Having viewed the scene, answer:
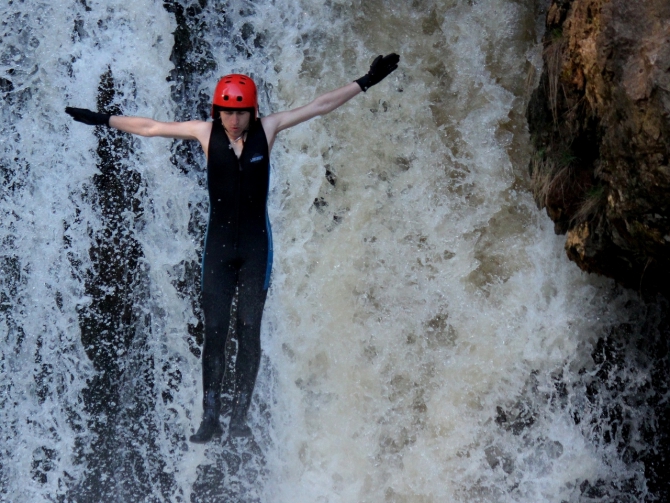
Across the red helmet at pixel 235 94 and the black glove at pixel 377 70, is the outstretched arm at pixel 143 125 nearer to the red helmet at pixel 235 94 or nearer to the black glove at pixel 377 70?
the red helmet at pixel 235 94

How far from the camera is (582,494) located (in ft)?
18.9

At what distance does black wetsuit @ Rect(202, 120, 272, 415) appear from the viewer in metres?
4.37

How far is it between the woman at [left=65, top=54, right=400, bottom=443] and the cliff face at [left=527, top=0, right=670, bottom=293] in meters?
1.18

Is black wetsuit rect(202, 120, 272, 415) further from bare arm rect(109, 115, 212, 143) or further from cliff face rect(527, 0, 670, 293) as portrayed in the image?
cliff face rect(527, 0, 670, 293)

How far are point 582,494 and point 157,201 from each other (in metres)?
3.62

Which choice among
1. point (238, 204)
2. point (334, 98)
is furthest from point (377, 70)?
point (238, 204)

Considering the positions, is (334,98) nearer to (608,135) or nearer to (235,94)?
(235,94)

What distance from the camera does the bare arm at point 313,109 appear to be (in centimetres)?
430

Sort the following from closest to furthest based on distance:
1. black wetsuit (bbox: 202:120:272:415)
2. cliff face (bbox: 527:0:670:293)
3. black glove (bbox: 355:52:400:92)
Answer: cliff face (bbox: 527:0:670:293), black glove (bbox: 355:52:400:92), black wetsuit (bbox: 202:120:272:415)

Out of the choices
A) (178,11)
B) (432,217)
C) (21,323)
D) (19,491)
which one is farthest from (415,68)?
(19,491)

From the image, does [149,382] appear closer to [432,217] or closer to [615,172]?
[432,217]

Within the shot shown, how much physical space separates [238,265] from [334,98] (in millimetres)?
1038

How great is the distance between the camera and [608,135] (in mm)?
4574

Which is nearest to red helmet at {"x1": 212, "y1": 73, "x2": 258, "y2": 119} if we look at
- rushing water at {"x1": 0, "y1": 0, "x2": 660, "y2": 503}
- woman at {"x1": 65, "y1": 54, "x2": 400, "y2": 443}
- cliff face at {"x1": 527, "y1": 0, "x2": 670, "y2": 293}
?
woman at {"x1": 65, "y1": 54, "x2": 400, "y2": 443}
